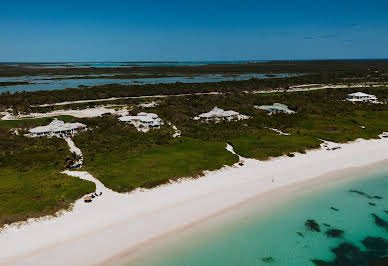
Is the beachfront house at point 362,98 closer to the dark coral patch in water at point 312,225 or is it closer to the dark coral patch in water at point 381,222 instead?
the dark coral patch in water at point 381,222

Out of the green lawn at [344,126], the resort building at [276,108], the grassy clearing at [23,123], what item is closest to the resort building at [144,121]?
the grassy clearing at [23,123]

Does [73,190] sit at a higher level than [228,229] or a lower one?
higher

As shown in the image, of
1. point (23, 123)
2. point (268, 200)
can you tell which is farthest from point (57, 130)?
point (268, 200)

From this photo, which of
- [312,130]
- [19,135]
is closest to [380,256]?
[312,130]

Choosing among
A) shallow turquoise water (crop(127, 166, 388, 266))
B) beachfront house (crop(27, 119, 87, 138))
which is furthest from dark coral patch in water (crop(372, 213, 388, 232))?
beachfront house (crop(27, 119, 87, 138))

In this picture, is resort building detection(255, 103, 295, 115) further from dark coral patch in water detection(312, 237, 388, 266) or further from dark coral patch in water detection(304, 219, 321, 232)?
dark coral patch in water detection(312, 237, 388, 266)

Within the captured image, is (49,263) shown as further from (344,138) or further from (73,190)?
(344,138)

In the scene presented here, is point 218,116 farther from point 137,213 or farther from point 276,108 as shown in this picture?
point 137,213
